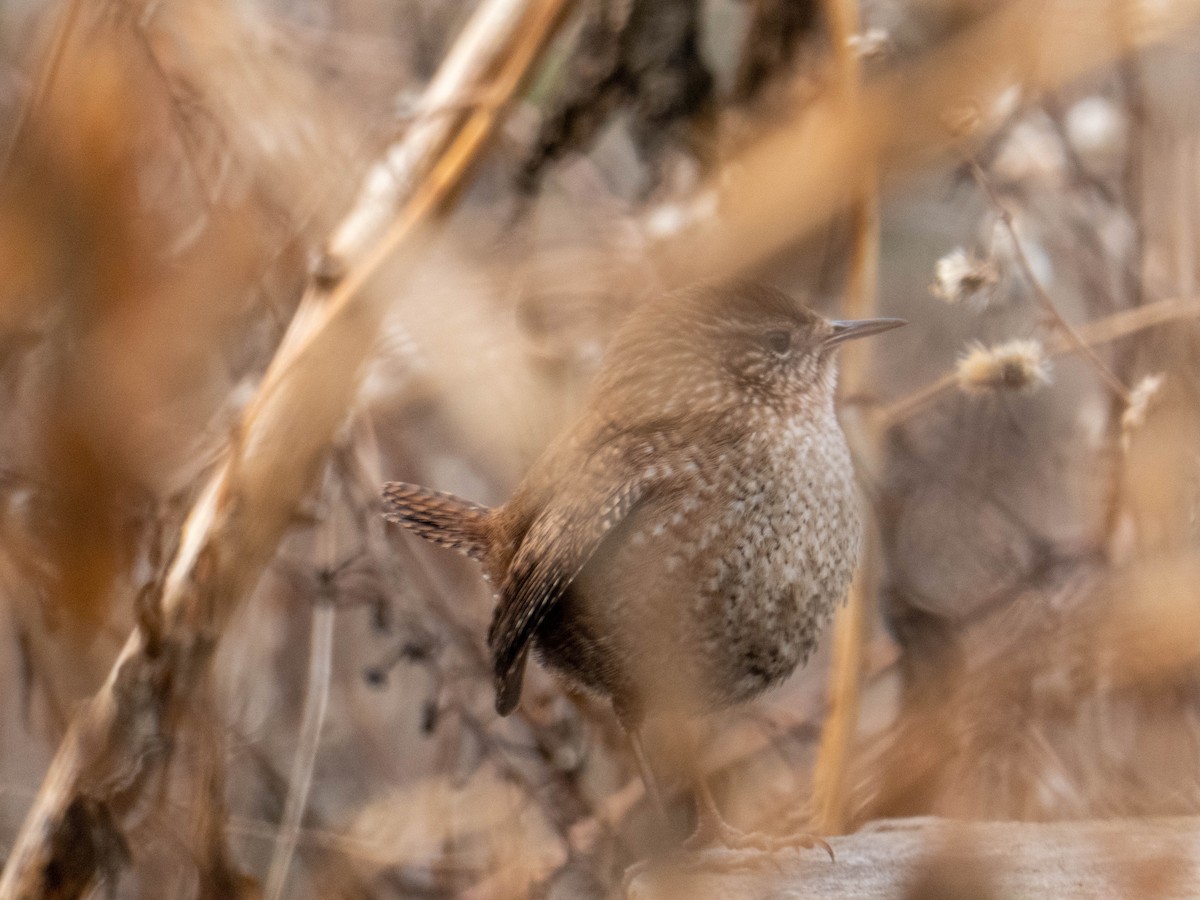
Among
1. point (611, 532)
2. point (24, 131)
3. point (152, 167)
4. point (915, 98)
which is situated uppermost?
point (24, 131)

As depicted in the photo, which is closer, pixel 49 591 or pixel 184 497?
pixel 49 591

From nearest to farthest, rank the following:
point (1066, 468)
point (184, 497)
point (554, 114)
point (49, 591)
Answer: point (49, 591) < point (184, 497) < point (554, 114) < point (1066, 468)

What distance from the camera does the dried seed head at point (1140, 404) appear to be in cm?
262

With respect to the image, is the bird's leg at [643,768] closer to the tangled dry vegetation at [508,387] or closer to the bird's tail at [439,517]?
the tangled dry vegetation at [508,387]

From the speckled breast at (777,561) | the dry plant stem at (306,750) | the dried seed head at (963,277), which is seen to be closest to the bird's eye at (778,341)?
the speckled breast at (777,561)

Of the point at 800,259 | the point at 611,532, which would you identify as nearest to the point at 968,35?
the point at 800,259

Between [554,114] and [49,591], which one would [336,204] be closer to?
[554,114]

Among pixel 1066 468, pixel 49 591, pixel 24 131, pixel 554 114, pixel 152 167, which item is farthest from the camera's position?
pixel 1066 468

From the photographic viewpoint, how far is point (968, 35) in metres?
2.76

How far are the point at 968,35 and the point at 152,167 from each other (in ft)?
6.17

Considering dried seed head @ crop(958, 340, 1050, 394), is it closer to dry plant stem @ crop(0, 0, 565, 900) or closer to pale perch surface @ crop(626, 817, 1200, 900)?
pale perch surface @ crop(626, 817, 1200, 900)

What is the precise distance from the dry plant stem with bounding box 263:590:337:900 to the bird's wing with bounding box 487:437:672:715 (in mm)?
755

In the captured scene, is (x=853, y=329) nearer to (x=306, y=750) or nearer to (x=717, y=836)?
(x=717, y=836)

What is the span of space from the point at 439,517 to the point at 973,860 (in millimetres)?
1391
